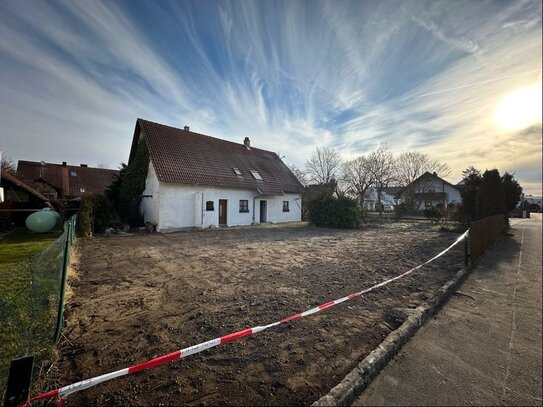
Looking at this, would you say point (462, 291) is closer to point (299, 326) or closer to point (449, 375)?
point (449, 375)

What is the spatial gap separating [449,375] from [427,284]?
3.51 meters

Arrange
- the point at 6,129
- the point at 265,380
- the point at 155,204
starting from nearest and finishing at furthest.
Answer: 1. the point at 265,380
2. the point at 6,129
3. the point at 155,204

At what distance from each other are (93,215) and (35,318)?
12.3 meters

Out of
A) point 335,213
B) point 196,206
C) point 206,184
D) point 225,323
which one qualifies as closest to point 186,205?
point 196,206

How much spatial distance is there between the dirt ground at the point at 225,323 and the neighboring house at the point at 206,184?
9237 mm

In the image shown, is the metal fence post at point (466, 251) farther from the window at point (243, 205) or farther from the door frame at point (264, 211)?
the door frame at point (264, 211)

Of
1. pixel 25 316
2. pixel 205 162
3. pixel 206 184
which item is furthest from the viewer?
pixel 205 162

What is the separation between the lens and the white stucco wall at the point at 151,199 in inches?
642

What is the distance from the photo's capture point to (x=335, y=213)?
67.3 ft

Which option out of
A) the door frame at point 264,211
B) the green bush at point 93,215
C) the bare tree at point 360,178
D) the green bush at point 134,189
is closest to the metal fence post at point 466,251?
the green bush at point 93,215

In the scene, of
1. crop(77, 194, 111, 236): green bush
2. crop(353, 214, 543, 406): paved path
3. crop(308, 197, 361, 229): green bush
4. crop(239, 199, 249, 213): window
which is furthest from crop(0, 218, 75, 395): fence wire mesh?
crop(308, 197, 361, 229): green bush

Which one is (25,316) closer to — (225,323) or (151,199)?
(225,323)

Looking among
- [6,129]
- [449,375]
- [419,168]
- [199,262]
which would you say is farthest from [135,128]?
[419,168]

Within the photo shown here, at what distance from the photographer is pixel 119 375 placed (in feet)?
7.83
